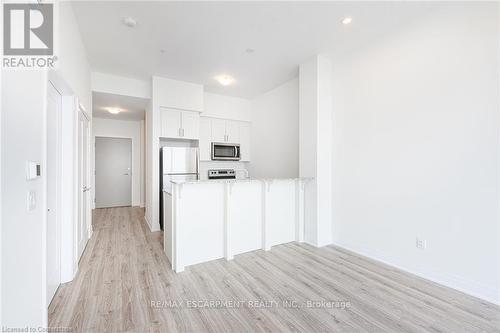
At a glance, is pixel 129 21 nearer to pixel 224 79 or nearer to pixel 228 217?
pixel 224 79

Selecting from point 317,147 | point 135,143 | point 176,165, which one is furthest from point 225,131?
point 135,143

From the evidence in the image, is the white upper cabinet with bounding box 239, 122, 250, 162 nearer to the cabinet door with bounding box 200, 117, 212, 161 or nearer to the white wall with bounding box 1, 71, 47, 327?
the cabinet door with bounding box 200, 117, 212, 161

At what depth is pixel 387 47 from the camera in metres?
2.79

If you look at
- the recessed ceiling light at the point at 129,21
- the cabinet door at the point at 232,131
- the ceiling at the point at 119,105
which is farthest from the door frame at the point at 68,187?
the cabinet door at the point at 232,131

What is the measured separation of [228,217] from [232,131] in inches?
115

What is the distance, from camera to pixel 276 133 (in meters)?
4.89

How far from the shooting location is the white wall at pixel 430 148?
2.05m

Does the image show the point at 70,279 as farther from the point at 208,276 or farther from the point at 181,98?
the point at 181,98

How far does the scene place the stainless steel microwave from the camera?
5.18 metres

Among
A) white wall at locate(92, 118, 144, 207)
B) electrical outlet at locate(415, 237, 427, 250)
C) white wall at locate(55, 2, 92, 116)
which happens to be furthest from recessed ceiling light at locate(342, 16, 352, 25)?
white wall at locate(92, 118, 144, 207)

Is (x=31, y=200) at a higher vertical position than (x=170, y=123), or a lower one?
lower

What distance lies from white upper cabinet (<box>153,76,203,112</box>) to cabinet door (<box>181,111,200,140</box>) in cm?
13

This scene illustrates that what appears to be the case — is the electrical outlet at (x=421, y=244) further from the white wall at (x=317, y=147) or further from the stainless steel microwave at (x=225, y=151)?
the stainless steel microwave at (x=225, y=151)

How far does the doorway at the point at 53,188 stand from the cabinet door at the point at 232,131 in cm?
337
